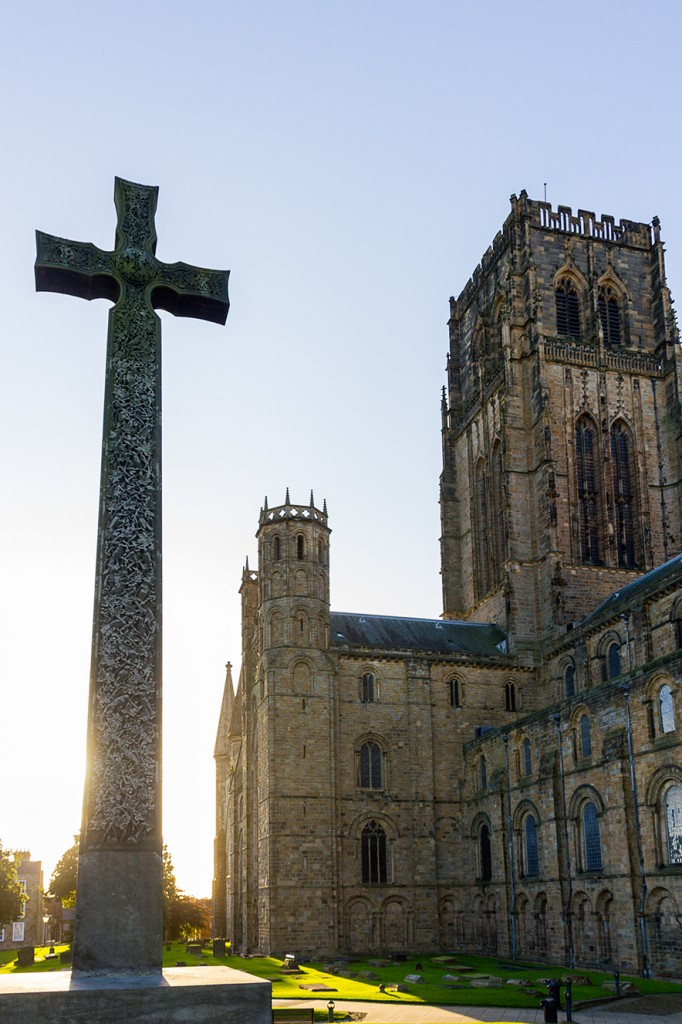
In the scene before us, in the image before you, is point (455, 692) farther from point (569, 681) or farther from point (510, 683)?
point (569, 681)

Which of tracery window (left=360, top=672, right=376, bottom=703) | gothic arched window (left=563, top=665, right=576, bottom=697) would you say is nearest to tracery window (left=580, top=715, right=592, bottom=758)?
gothic arched window (left=563, top=665, right=576, bottom=697)

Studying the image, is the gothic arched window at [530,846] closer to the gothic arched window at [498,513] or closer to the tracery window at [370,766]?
the tracery window at [370,766]

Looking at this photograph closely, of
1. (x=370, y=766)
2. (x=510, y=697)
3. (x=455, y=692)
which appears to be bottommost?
(x=370, y=766)

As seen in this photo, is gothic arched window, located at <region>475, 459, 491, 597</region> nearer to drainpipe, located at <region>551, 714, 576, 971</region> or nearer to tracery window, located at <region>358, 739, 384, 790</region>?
tracery window, located at <region>358, 739, 384, 790</region>

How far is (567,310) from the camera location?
65000mm

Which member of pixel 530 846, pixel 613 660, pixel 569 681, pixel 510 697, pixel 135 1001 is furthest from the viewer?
pixel 510 697

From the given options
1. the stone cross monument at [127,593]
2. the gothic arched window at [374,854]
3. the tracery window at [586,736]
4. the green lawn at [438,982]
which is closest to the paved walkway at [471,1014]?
the green lawn at [438,982]

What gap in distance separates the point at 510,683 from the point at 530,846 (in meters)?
12.5

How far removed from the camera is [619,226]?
6838cm

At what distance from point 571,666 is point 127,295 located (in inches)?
1743

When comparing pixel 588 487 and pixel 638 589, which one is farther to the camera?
pixel 588 487

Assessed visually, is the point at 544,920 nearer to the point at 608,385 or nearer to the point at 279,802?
the point at 279,802

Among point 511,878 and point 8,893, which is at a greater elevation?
point 511,878

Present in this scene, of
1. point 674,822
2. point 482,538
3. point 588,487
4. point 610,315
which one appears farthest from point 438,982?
point 610,315
